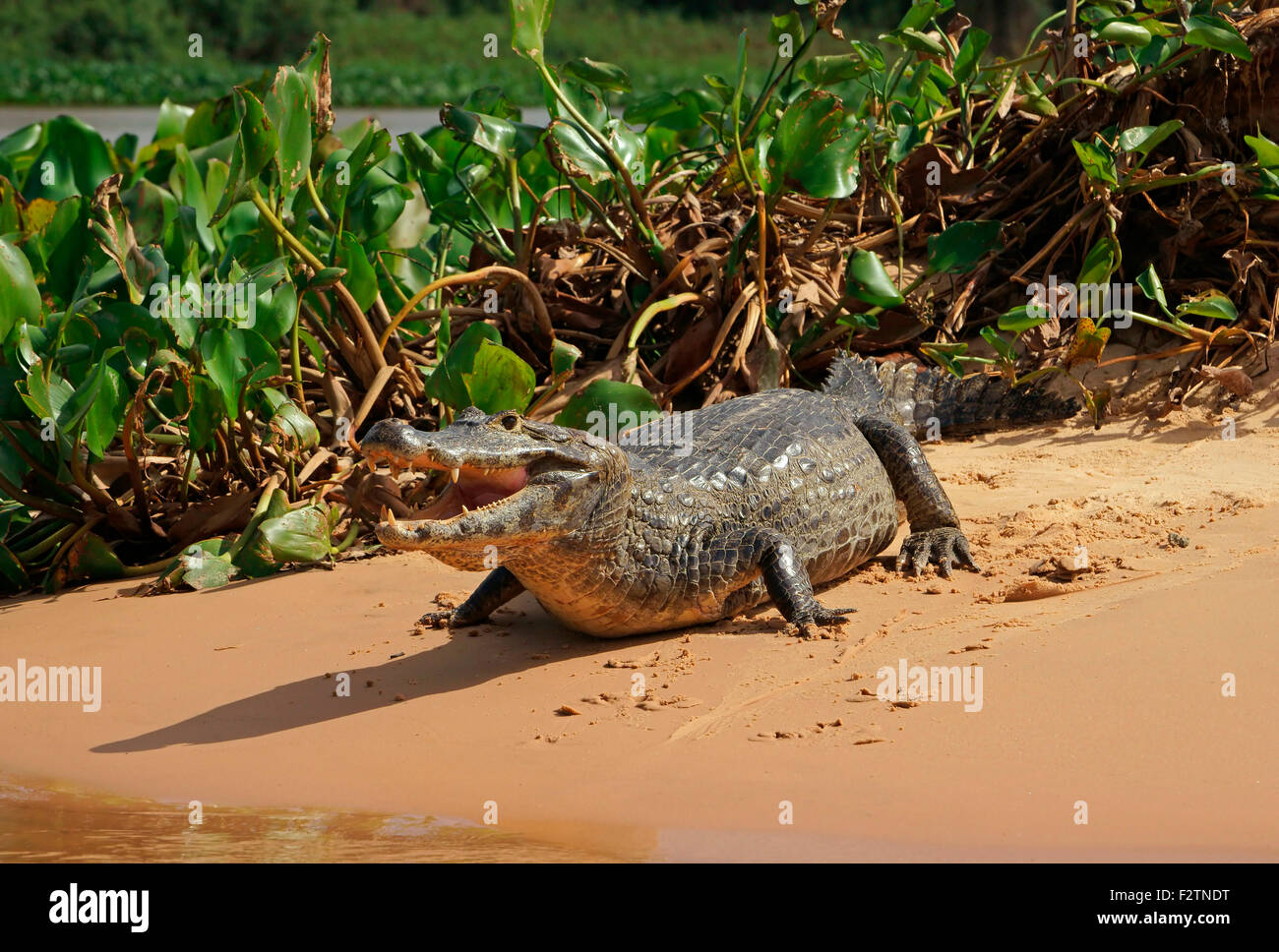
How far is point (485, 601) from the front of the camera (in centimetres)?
394

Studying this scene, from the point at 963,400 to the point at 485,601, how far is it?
2.70 m

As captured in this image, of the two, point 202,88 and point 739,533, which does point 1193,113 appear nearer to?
point 739,533

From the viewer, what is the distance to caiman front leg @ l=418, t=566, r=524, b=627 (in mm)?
3938

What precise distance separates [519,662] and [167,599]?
59.1 inches

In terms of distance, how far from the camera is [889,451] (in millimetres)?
4637

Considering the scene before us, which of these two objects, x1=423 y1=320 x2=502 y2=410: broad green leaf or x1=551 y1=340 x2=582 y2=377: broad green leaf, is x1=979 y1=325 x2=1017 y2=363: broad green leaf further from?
x1=423 y1=320 x2=502 y2=410: broad green leaf

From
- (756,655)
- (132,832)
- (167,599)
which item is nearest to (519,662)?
(756,655)

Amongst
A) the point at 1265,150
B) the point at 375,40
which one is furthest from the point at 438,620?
the point at 375,40

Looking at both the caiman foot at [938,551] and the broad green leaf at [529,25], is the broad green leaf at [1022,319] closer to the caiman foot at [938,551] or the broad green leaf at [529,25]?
the caiman foot at [938,551]

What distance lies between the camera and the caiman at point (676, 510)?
3246 mm

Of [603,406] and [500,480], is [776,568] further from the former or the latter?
[603,406]

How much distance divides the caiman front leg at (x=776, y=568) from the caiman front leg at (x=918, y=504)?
1.96 ft

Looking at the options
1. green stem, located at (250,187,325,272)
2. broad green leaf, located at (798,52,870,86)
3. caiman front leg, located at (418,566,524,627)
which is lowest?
caiman front leg, located at (418,566,524,627)

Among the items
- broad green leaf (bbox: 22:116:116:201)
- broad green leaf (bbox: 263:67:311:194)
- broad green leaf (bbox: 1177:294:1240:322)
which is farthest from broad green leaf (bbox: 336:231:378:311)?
broad green leaf (bbox: 1177:294:1240:322)
